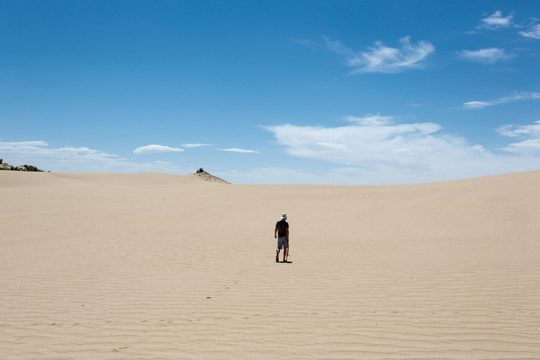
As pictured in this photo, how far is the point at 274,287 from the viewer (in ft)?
26.2

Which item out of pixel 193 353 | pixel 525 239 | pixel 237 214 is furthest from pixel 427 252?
pixel 237 214

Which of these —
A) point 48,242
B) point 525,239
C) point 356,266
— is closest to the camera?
point 356,266

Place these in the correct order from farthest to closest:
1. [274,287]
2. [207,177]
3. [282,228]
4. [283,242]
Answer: [207,177] → [282,228] → [283,242] → [274,287]

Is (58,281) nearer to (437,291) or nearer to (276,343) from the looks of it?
(276,343)

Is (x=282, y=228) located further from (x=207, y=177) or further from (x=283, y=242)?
(x=207, y=177)

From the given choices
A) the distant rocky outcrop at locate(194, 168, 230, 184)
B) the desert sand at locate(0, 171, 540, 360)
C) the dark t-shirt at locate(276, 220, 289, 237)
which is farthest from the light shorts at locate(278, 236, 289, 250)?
the distant rocky outcrop at locate(194, 168, 230, 184)

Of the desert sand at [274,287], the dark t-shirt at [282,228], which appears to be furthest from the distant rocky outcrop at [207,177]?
the dark t-shirt at [282,228]

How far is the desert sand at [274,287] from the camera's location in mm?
5035

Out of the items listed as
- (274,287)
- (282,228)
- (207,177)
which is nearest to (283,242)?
(282,228)

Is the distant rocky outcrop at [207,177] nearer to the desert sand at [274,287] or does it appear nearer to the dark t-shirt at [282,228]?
the desert sand at [274,287]

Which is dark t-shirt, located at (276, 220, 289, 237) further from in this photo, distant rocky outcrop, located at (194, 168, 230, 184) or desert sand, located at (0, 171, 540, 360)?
distant rocky outcrop, located at (194, 168, 230, 184)

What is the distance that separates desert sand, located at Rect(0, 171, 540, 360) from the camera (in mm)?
5035

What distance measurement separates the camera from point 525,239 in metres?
13.5

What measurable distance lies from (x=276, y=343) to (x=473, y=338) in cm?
258
